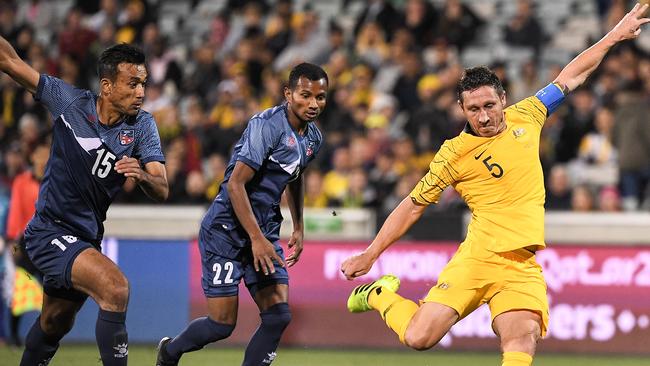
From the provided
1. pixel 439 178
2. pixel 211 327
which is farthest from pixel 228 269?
pixel 439 178

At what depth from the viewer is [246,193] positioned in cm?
752

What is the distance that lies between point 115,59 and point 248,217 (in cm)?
135

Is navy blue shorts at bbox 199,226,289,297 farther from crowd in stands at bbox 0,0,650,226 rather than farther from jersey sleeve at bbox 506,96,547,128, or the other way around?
crowd in stands at bbox 0,0,650,226

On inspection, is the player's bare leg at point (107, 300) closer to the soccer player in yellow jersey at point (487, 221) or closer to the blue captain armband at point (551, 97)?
the soccer player in yellow jersey at point (487, 221)

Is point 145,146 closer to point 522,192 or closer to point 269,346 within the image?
point 269,346

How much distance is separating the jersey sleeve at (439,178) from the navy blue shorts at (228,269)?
1.18 m

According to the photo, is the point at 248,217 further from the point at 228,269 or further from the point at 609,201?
the point at 609,201

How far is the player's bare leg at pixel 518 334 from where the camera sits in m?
6.65

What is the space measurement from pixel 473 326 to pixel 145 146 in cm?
533

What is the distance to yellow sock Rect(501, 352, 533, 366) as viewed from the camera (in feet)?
21.7

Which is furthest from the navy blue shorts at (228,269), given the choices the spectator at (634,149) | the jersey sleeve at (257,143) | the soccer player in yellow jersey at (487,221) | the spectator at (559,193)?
the spectator at (634,149)

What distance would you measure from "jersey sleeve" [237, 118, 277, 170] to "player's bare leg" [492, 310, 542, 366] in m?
1.90

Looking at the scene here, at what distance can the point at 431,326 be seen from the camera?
7051 mm

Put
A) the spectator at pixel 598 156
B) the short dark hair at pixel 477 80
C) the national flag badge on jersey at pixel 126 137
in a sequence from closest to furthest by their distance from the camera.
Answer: the short dark hair at pixel 477 80 → the national flag badge on jersey at pixel 126 137 → the spectator at pixel 598 156
